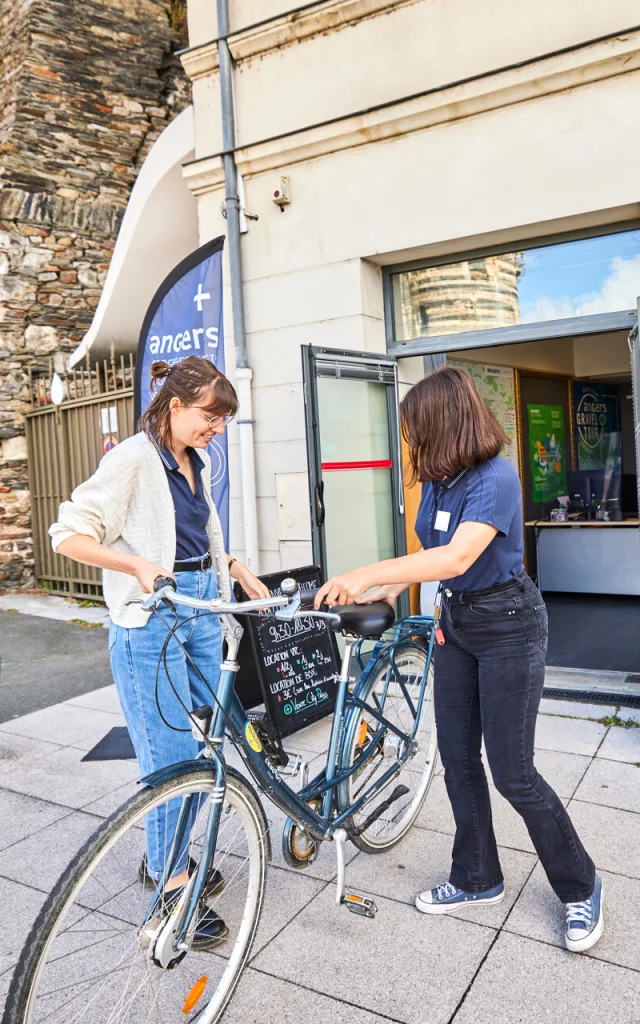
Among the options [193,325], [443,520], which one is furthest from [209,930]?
[193,325]

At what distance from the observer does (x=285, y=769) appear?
2.55 metres

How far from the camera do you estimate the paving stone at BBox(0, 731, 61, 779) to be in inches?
168

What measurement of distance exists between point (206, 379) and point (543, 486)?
7099 mm

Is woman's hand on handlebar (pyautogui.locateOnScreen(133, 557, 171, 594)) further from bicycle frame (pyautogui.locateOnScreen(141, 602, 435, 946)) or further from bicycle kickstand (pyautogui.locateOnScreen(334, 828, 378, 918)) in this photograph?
bicycle kickstand (pyautogui.locateOnScreen(334, 828, 378, 918))

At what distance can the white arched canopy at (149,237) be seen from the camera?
6.86 metres

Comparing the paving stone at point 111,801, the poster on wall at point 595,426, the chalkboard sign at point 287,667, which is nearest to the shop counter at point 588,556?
the poster on wall at point 595,426

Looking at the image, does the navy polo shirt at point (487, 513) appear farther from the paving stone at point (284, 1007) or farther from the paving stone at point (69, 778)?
the paving stone at point (69, 778)

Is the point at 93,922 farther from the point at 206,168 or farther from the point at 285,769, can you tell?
the point at 206,168

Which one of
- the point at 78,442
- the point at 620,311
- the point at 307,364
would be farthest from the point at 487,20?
the point at 78,442

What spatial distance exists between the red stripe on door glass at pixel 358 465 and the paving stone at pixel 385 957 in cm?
323

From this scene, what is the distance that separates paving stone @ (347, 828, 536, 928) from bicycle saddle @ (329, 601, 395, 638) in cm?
110

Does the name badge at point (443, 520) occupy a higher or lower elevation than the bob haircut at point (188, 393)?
lower

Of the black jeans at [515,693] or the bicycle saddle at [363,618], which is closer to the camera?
the bicycle saddle at [363,618]

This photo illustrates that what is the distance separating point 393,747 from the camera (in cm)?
306
